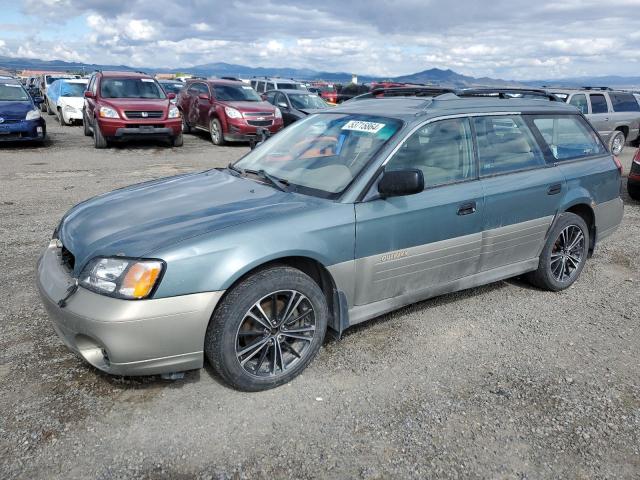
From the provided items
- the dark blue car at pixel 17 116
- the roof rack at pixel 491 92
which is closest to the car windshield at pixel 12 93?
the dark blue car at pixel 17 116

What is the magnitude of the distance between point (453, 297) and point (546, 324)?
0.76 meters

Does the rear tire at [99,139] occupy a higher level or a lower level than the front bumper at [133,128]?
lower

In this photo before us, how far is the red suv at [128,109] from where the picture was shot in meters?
12.0

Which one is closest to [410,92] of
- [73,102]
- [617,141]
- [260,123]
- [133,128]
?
[133,128]

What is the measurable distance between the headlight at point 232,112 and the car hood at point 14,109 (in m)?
4.66

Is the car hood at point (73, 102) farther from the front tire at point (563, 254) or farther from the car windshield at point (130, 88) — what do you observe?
the front tire at point (563, 254)

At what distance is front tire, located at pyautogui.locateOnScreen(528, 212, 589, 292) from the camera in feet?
14.4

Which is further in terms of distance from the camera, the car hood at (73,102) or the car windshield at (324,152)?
the car hood at (73,102)

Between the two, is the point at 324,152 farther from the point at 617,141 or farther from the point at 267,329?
the point at 617,141

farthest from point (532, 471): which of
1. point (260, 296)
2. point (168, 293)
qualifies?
point (168, 293)

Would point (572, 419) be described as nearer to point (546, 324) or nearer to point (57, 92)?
point (546, 324)

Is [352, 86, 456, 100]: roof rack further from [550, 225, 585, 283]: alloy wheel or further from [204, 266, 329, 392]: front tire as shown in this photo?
[204, 266, 329, 392]: front tire

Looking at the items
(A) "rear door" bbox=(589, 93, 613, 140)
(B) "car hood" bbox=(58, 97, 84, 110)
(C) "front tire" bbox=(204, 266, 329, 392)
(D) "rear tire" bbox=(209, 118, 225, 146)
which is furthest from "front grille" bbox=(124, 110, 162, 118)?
(A) "rear door" bbox=(589, 93, 613, 140)

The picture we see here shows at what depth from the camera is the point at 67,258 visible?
3.09m
